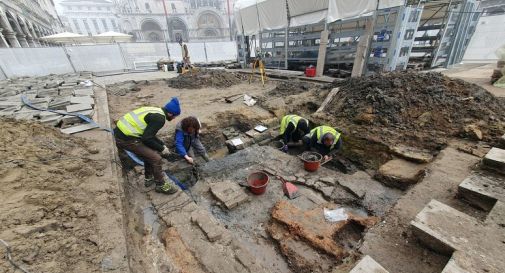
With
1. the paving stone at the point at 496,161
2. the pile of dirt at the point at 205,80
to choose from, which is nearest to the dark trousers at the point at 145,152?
the paving stone at the point at 496,161

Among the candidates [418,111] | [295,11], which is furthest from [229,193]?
[295,11]

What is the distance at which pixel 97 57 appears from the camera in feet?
50.5

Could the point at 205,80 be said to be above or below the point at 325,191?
above

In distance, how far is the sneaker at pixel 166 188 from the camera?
3.19 m

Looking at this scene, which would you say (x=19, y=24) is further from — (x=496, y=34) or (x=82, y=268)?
(x=496, y=34)

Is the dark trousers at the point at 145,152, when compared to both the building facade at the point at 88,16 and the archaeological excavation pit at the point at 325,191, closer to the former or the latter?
the archaeological excavation pit at the point at 325,191

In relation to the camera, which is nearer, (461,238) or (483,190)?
(461,238)

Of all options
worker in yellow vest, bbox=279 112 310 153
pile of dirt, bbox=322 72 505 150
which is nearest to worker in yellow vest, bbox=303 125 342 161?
worker in yellow vest, bbox=279 112 310 153

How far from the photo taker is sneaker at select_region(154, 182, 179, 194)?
125 inches

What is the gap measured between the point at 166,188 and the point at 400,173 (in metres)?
3.74

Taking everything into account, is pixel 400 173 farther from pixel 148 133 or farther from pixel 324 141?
pixel 148 133

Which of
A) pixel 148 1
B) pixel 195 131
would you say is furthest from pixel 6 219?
pixel 148 1

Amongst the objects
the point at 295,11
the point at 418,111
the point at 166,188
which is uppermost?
the point at 295,11

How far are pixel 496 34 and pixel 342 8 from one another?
9860mm
